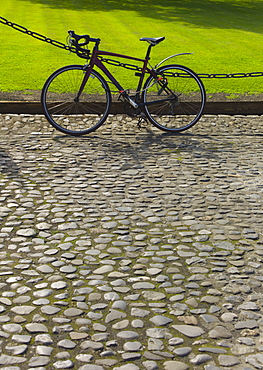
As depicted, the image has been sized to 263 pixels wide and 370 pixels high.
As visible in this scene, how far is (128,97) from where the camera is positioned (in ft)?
27.4

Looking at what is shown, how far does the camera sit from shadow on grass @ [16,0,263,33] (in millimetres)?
23312

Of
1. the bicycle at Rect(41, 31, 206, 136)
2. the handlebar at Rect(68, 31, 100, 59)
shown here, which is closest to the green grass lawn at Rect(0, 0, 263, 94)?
the bicycle at Rect(41, 31, 206, 136)

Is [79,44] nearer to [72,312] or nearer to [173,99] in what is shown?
[173,99]

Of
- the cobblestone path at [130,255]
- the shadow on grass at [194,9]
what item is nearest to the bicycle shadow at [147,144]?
the cobblestone path at [130,255]

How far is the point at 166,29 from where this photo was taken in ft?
68.9

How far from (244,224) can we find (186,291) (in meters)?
1.41

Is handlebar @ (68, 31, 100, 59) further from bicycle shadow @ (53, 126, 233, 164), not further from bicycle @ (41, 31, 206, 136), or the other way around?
bicycle shadow @ (53, 126, 233, 164)

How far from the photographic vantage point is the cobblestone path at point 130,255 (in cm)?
344

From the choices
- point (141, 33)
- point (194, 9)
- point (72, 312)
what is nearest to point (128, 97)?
point (72, 312)

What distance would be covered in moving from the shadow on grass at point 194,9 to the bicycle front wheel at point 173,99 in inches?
500

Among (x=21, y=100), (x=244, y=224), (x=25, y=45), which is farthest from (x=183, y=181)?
(x=25, y=45)

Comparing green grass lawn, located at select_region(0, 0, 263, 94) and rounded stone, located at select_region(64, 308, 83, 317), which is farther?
green grass lawn, located at select_region(0, 0, 263, 94)

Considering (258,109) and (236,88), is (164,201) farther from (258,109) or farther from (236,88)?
(236,88)

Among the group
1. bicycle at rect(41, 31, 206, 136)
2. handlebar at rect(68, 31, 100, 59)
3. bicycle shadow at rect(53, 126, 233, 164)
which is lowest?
bicycle shadow at rect(53, 126, 233, 164)
